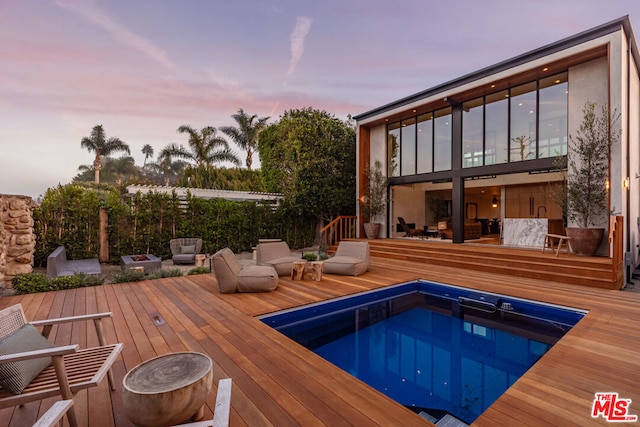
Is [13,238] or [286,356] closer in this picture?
[286,356]

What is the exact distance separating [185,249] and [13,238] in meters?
4.28

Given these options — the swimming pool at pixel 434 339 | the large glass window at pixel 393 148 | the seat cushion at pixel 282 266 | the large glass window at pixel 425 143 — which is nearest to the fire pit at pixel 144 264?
the seat cushion at pixel 282 266

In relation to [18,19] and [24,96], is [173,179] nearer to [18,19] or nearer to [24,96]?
[24,96]

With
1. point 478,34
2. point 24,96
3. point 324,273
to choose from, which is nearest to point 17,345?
point 324,273

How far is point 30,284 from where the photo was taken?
Answer: 540cm

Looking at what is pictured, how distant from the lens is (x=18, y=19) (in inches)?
281

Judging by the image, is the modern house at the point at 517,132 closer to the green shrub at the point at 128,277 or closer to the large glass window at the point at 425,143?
the large glass window at the point at 425,143

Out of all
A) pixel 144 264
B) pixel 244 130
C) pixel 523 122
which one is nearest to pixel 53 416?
pixel 144 264

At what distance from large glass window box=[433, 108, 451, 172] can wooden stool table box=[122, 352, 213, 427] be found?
10339 millimetres

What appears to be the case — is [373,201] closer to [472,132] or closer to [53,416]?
[472,132]

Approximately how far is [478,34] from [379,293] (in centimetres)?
1031

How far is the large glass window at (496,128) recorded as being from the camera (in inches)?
362

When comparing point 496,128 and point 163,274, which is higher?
point 496,128

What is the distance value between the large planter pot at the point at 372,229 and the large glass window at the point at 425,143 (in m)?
2.59
